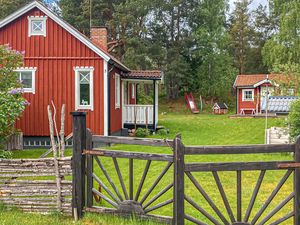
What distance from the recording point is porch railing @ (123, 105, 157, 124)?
18703 millimetres

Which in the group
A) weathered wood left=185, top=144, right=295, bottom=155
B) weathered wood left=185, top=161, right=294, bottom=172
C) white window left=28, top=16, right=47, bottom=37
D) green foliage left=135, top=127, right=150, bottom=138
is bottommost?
green foliage left=135, top=127, right=150, bottom=138

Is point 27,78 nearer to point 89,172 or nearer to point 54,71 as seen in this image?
point 54,71

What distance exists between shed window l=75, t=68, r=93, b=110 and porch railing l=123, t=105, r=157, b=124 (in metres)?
4.03

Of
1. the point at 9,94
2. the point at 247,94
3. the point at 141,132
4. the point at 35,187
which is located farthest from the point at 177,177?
the point at 247,94

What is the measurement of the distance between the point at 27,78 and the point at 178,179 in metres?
11.4

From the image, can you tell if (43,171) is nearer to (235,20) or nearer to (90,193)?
(90,193)

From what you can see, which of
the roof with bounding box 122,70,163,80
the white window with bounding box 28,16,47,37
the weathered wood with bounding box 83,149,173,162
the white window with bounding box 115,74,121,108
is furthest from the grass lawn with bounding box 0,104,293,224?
the white window with bounding box 28,16,47,37

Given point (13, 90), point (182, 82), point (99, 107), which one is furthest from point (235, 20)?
point (13, 90)

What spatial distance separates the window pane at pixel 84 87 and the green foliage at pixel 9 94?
8.52ft

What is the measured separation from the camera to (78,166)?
6188 millimetres

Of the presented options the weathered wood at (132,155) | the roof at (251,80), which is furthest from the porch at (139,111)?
the roof at (251,80)

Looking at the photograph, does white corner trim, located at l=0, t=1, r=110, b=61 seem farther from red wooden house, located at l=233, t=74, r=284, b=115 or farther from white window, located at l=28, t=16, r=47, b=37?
red wooden house, located at l=233, t=74, r=284, b=115

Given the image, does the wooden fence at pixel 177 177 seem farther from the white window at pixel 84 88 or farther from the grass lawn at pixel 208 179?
the white window at pixel 84 88

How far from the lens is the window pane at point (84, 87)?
15.1m
